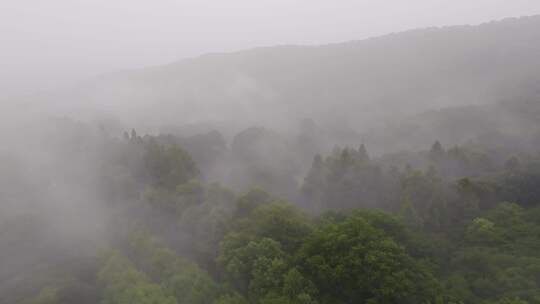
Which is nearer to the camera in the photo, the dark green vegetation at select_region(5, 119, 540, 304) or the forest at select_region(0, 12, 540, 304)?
→ the dark green vegetation at select_region(5, 119, 540, 304)

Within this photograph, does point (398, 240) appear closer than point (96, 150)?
Yes

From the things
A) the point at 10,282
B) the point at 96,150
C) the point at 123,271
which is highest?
the point at 96,150

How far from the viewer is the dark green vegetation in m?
42.5

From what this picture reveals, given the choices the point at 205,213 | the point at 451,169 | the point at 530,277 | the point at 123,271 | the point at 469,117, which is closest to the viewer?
the point at 530,277

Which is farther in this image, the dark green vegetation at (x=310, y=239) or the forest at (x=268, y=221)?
the forest at (x=268, y=221)

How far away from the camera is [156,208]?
265 ft

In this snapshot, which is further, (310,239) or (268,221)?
(268,221)

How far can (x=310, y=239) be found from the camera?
157ft

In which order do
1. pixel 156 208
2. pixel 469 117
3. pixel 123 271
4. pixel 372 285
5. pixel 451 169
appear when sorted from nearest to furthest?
pixel 372 285
pixel 123 271
pixel 156 208
pixel 451 169
pixel 469 117

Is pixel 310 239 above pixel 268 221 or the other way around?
the other way around

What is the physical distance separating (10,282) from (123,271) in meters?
25.0

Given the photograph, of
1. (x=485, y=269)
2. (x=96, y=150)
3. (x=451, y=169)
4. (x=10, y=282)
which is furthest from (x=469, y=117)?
(x=10, y=282)

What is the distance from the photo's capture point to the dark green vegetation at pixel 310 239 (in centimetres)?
4247

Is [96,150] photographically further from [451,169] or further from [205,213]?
[451,169]
